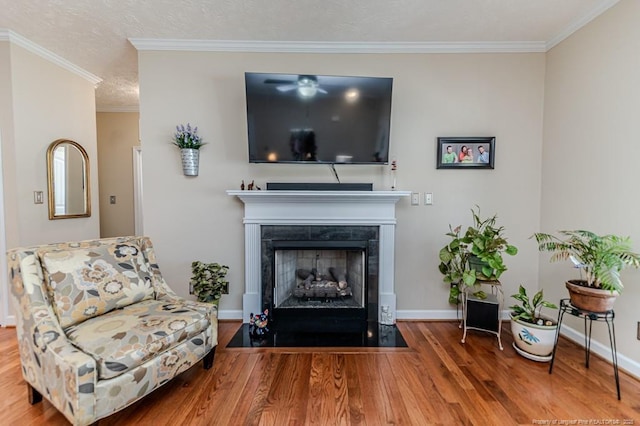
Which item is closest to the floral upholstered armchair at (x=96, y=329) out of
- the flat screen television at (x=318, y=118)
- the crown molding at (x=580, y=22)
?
the flat screen television at (x=318, y=118)

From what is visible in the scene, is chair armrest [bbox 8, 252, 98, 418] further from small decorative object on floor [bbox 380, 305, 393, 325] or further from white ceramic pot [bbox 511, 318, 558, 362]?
white ceramic pot [bbox 511, 318, 558, 362]

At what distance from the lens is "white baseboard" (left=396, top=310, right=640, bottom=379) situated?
1921mm

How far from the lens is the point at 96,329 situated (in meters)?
1.54

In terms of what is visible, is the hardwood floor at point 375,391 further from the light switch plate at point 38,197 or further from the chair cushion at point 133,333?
the light switch plate at point 38,197

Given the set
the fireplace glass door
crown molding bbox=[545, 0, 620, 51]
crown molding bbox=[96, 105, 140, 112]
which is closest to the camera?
crown molding bbox=[545, 0, 620, 51]

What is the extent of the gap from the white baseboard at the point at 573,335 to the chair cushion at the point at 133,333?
1891 mm

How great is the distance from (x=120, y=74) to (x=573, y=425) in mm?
4854

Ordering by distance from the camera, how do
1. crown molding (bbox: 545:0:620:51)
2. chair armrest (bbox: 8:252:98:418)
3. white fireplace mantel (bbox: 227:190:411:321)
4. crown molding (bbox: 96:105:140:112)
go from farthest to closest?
crown molding (bbox: 96:105:140:112)
white fireplace mantel (bbox: 227:190:411:321)
crown molding (bbox: 545:0:620:51)
chair armrest (bbox: 8:252:98:418)

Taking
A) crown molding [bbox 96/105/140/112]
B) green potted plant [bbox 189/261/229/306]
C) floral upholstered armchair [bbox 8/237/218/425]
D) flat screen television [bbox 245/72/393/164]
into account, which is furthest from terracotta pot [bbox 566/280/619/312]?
crown molding [bbox 96/105/140/112]

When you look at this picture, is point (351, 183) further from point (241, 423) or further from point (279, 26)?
point (241, 423)

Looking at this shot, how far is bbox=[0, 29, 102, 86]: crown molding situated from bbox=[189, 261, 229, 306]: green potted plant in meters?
2.57

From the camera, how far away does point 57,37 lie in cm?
255

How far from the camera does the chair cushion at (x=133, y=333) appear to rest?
141 cm

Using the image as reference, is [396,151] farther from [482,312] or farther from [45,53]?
[45,53]
